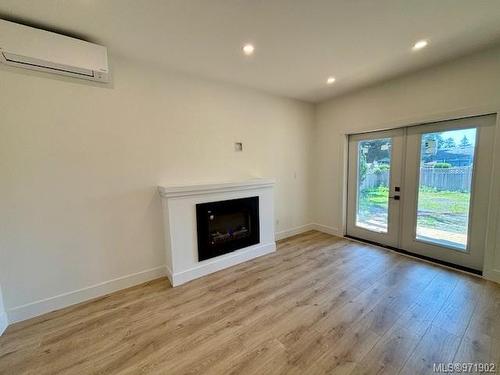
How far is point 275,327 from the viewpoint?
186cm

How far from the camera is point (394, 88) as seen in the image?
3164 millimetres

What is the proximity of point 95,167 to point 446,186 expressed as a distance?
443cm

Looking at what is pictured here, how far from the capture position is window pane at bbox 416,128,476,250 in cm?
268

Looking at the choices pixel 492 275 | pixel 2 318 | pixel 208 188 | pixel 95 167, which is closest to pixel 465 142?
pixel 492 275

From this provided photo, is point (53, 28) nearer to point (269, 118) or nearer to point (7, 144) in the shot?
point (7, 144)

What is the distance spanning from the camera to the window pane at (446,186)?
2678mm

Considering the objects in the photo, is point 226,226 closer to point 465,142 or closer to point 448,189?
point 448,189

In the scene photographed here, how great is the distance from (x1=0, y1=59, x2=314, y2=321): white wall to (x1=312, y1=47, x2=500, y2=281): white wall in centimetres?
202

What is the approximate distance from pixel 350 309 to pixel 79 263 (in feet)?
9.51

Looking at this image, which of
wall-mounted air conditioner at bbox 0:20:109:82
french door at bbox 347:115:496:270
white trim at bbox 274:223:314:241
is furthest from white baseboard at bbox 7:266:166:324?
french door at bbox 347:115:496:270

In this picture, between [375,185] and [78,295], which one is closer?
[78,295]

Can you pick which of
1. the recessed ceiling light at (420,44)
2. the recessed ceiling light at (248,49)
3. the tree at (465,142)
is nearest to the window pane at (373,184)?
the tree at (465,142)

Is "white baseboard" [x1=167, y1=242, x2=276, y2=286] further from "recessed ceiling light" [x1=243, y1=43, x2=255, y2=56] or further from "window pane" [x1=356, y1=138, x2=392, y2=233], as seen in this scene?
"recessed ceiling light" [x1=243, y1=43, x2=255, y2=56]

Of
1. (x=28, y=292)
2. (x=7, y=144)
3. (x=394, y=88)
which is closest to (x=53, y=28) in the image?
(x=7, y=144)
